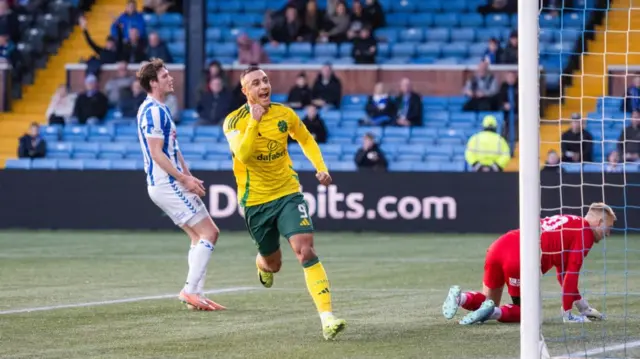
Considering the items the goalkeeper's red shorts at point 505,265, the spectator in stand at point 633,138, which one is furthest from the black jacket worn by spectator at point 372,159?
the goalkeeper's red shorts at point 505,265

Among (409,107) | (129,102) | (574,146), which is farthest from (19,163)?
(574,146)

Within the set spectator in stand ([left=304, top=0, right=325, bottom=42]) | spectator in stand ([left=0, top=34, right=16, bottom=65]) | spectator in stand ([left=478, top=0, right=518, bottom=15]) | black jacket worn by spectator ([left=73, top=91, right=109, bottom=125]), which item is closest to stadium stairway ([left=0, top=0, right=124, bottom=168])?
spectator in stand ([left=0, top=34, right=16, bottom=65])

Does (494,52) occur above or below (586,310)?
above

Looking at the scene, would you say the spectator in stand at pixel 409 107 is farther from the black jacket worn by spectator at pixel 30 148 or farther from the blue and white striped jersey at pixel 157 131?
the blue and white striped jersey at pixel 157 131

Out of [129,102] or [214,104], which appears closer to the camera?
[214,104]

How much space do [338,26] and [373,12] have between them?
74 centimetres

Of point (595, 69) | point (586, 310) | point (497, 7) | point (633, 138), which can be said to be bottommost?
point (586, 310)

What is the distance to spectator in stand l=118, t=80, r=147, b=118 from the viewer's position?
24875 mm

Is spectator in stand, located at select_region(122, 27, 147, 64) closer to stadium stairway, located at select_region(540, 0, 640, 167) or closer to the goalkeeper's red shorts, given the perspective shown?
stadium stairway, located at select_region(540, 0, 640, 167)

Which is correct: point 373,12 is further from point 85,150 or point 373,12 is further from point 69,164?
point 69,164

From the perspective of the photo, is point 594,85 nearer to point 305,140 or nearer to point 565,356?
point 305,140

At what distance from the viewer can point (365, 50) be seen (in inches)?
972

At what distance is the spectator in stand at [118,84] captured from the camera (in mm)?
25016

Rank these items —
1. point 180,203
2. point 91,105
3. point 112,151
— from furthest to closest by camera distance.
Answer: point 91,105, point 112,151, point 180,203
